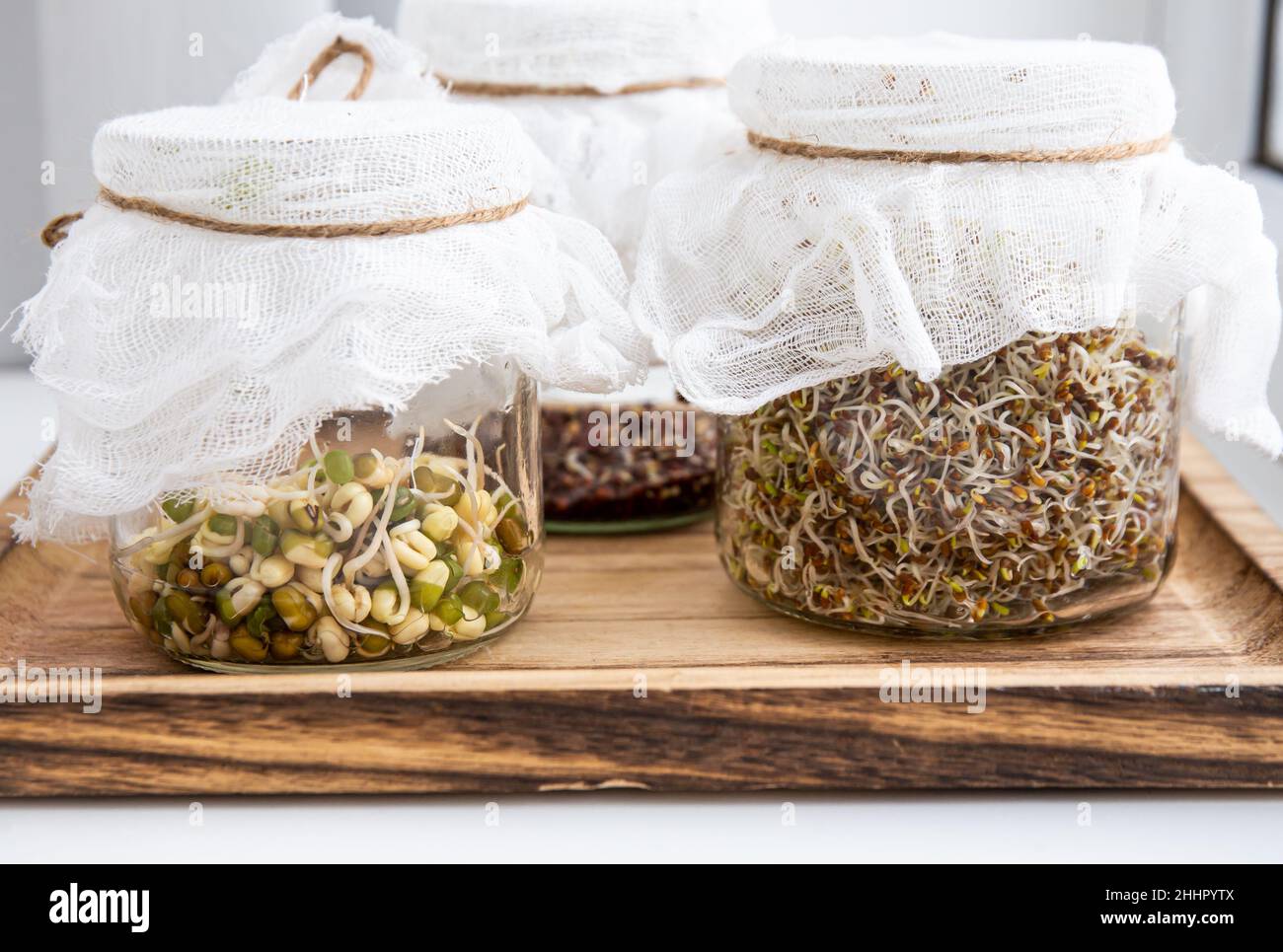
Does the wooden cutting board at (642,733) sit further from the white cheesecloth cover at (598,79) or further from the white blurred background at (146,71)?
the white blurred background at (146,71)

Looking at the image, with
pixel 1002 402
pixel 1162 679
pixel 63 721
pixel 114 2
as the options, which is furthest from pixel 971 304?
pixel 114 2

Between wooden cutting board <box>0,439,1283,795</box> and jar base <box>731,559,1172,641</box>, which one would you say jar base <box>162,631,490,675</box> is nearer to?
wooden cutting board <box>0,439,1283,795</box>

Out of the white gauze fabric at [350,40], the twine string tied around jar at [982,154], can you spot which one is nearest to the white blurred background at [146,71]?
the white gauze fabric at [350,40]

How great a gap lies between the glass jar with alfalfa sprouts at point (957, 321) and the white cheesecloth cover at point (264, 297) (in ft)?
0.33

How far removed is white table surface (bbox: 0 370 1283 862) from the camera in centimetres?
67

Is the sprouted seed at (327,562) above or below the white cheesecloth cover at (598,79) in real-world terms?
below

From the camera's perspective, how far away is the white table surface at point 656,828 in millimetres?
668

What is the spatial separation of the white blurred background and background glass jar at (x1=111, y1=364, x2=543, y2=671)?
0.72 metres

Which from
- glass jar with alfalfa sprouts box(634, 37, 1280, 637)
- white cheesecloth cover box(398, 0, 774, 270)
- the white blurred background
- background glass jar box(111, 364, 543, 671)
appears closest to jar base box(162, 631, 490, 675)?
background glass jar box(111, 364, 543, 671)

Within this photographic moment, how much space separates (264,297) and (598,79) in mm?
314

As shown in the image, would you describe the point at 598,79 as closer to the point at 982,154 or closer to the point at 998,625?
the point at 982,154

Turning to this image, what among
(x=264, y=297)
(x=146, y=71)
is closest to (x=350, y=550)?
(x=264, y=297)

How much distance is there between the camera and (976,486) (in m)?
0.73

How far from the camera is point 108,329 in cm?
70
